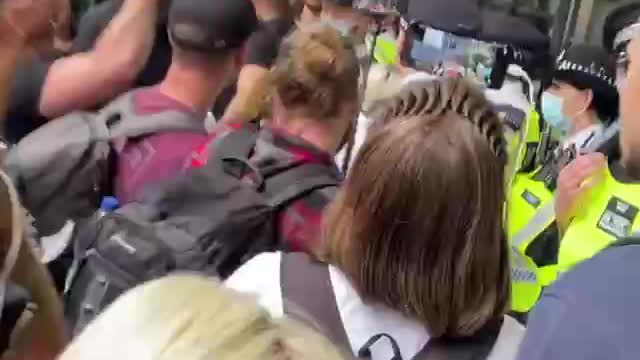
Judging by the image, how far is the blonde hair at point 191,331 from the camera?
1206mm

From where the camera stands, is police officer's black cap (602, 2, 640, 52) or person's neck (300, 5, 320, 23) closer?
police officer's black cap (602, 2, 640, 52)

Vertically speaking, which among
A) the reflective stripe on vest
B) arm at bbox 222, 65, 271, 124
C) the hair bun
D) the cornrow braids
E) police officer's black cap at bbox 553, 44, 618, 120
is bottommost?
→ the reflective stripe on vest

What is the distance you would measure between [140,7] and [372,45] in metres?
1.33

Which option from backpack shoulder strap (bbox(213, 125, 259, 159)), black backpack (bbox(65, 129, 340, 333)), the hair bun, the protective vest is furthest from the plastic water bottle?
the protective vest

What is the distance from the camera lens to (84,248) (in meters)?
2.38

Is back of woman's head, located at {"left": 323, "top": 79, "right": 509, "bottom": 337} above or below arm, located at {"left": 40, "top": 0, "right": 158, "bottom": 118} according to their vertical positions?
above

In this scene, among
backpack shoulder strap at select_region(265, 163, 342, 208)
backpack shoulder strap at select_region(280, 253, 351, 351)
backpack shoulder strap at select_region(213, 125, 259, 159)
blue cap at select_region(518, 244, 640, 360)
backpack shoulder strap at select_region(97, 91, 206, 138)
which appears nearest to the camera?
blue cap at select_region(518, 244, 640, 360)

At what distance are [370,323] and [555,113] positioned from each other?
2.33 metres

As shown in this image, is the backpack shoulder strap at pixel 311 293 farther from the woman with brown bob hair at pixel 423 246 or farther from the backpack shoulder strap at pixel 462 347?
the backpack shoulder strap at pixel 462 347

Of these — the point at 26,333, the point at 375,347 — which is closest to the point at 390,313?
the point at 375,347

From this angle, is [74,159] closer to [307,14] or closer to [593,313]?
[593,313]

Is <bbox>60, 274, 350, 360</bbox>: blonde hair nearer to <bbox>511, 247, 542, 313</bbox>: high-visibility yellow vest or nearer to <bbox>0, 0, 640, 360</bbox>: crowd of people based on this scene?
<bbox>0, 0, 640, 360</bbox>: crowd of people

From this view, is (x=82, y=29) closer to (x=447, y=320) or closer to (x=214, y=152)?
(x=214, y=152)

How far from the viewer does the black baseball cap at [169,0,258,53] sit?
2846mm
